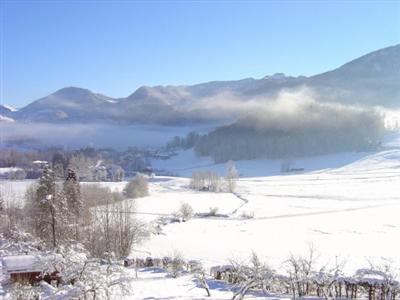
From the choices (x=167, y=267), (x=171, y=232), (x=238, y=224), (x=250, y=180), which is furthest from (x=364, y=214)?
(x=250, y=180)

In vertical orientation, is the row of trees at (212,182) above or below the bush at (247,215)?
above

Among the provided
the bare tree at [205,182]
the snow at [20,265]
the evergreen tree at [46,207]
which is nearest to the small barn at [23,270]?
the snow at [20,265]

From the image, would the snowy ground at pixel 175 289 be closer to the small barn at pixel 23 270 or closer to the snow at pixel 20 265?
the small barn at pixel 23 270

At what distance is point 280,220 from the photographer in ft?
205

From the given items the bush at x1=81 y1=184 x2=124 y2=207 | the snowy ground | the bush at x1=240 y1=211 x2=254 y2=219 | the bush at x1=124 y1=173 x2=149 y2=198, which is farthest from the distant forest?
the snowy ground

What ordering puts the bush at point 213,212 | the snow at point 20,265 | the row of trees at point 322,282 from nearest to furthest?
the row of trees at point 322,282 → the snow at point 20,265 → the bush at point 213,212

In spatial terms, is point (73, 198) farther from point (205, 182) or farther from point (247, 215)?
point (205, 182)

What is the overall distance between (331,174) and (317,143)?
46.2 meters

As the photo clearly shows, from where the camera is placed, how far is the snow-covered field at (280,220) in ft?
128

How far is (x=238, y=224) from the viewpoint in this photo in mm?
61562

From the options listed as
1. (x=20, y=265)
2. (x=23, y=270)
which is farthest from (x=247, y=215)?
(x=23, y=270)

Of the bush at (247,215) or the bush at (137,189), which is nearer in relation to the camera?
the bush at (247,215)

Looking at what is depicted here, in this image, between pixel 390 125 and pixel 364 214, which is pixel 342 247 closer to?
pixel 364 214

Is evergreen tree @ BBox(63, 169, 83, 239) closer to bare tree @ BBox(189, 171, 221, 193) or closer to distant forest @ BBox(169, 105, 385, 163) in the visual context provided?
bare tree @ BBox(189, 171, 221, 193)
